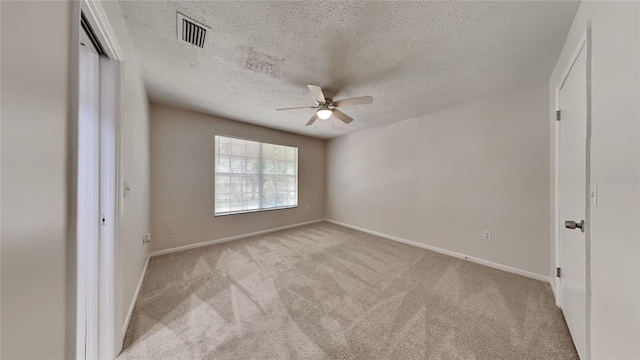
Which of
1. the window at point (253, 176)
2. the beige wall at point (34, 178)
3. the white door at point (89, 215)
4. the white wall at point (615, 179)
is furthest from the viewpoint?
the window at point (253, 176)

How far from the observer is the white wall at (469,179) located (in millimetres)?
2311

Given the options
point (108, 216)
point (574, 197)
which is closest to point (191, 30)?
point (108, 216)

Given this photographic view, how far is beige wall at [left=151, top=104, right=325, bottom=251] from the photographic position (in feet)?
9.75

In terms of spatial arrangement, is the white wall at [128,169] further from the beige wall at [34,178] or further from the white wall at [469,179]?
the white wall at [469,179]

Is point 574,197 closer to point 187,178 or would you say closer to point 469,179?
point 469,179

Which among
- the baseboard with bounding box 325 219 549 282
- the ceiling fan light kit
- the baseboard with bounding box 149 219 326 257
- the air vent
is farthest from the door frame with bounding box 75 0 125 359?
the baseboard with bounding box 325 219 549 282

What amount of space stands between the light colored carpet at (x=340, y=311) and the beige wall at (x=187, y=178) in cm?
52

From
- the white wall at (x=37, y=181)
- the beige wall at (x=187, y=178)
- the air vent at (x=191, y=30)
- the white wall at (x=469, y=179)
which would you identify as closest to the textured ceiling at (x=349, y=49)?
the air vent at (x=191, y=30)

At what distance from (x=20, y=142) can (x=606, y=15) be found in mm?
2389

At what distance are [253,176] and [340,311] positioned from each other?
3075 millimetres

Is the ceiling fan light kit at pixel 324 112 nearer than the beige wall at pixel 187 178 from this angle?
Yes

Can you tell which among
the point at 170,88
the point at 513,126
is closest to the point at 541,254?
the point at 513,126

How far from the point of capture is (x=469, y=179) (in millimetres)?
2844

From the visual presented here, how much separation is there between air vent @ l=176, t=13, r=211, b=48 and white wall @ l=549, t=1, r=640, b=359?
90.1 inches
